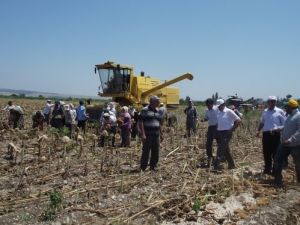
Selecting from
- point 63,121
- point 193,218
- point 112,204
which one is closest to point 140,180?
point 112,204

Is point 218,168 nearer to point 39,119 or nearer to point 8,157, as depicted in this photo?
point 8,157

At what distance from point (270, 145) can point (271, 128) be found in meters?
0.40

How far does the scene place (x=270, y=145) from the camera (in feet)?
30.0

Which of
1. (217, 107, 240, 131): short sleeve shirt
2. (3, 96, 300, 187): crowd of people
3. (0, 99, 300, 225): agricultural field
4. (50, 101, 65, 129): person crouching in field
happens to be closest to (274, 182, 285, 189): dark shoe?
(3, 96, 300, 187): crowd of people

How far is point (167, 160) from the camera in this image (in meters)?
10.5

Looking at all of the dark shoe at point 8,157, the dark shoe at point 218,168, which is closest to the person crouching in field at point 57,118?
the dark shoe at point 8,157

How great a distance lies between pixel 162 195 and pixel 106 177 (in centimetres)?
160

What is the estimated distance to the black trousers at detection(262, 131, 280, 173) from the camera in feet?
29.8

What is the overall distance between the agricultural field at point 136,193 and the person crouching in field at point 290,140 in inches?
14.9

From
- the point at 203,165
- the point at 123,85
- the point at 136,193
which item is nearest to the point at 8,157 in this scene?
the point at 136,193

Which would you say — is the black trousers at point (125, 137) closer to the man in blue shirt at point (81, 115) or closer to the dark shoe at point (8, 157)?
the man in blue shirt at point (81, 115)

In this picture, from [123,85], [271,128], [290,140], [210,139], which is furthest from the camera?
[123,85]

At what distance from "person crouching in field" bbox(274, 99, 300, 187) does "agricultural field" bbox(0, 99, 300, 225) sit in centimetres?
38

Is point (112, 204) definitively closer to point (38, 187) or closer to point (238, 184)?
point (38, 187)
